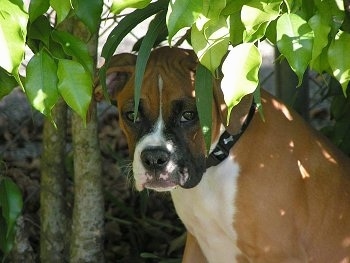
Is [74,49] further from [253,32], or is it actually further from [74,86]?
[253,32]

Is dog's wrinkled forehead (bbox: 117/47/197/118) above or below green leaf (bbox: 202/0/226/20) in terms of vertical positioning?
below

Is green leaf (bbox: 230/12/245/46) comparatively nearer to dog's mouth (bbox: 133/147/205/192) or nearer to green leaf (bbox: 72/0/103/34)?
green leaf (bbox: 72/0/103/34)

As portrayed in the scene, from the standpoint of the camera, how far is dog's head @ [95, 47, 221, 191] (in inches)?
109

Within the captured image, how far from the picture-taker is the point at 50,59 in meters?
2.02

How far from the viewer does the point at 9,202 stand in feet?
9.84

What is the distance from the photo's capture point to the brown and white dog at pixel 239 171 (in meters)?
2.83

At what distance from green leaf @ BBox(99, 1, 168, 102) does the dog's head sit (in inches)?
12.1

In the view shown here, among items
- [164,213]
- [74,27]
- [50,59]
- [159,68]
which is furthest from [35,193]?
[50,59]

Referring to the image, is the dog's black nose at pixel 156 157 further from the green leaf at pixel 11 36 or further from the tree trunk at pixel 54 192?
→ the green leaf at pixel 11 36

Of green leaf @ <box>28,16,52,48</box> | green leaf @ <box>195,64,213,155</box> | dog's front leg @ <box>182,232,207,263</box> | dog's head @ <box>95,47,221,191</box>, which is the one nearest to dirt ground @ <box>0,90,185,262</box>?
dog's front leg @ <box>182,232,207,263</box>

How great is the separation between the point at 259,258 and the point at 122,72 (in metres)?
0.81

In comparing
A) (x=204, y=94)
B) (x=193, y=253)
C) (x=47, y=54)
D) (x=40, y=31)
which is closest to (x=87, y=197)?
(x=193, y=253)

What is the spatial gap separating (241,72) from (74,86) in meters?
0.43

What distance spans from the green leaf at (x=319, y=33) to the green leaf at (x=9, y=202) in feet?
4.64
